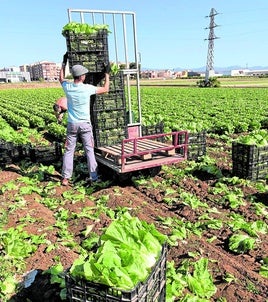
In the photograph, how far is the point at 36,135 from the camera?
46.1 feet

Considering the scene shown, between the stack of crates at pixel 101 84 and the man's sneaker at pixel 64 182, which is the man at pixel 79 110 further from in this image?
the stack of crates at pixel 101 84

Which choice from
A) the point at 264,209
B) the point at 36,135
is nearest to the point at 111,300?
the point at 264,209

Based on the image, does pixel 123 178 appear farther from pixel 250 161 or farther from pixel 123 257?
pixel 123 257

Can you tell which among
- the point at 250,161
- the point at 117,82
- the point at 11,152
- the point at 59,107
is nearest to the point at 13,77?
the point at 11,152

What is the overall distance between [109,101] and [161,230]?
3600 millimetres

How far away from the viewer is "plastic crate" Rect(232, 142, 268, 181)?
295 inches

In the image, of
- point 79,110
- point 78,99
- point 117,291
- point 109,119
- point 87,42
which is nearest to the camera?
point 117,291

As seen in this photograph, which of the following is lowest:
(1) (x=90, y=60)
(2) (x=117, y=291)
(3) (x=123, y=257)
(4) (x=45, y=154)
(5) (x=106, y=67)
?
(4) (x=45, y=154)

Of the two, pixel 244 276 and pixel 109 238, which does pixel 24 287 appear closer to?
pixel 109 238

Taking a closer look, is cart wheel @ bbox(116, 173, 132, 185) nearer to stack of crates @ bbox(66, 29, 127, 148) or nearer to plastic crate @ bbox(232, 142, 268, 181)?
stack of crates @ bbox(66, 29, 127, 148)

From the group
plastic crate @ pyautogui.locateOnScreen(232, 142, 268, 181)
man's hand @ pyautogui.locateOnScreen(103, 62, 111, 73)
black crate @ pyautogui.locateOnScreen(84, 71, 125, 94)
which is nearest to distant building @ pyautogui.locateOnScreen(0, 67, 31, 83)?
black crate @ pyautogui.locateOnScreen(84, 71, 125, 94)

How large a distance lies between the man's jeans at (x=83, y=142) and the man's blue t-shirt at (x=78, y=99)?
0.48 ft

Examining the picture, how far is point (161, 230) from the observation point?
5.34 metres

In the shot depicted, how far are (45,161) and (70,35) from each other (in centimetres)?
379
